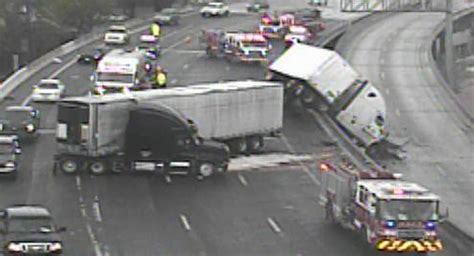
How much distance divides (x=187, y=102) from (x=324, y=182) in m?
12.5

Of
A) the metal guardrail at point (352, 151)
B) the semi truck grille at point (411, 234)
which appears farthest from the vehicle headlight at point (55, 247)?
the metal guardrail at point (352, 151)

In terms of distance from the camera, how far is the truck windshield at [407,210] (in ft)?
105

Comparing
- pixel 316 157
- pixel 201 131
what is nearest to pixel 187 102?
pixel 201 131

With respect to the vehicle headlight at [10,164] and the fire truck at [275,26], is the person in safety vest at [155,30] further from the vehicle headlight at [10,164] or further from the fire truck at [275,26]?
the vehicle headlight at [10,164]

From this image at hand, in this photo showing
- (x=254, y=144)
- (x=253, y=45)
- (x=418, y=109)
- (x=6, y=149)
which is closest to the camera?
(x=6, y=149)

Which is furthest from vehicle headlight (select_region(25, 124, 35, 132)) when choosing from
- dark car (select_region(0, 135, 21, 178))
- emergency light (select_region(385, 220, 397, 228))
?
emergency light (select_region(385, 220, 397, 228))

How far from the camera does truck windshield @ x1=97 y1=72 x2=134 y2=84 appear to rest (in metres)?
62.0

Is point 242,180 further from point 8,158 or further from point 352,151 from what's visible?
point 352,151

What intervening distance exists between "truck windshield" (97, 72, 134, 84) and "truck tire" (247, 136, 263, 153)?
36.4ft

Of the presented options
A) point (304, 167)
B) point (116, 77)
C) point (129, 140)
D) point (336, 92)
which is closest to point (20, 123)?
point (129, 140)

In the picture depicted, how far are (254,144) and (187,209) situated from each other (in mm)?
13230

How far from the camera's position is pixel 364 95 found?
60.6 metres

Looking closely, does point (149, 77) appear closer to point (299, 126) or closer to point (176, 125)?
point (299, 126)

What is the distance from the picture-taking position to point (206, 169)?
45531 millimetres
